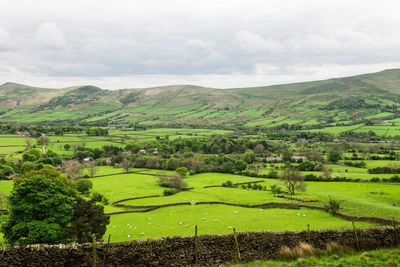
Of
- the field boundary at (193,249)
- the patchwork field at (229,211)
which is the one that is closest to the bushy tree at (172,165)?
the patchwork field at (229,211)

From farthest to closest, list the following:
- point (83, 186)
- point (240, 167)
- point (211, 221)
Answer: point (240, 167) < point (83, 186) < point (211, 221)

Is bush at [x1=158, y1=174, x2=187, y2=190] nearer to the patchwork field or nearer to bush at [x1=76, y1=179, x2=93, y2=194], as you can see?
the patchwork field

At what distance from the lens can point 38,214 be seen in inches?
1027

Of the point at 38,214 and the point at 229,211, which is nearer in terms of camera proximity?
the point at 38,214

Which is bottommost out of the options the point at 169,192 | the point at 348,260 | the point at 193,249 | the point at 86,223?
the point at 169,192

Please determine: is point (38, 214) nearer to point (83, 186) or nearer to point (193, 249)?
point (193, 249)

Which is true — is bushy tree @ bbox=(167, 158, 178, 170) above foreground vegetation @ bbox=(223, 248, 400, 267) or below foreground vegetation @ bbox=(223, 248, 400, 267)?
below

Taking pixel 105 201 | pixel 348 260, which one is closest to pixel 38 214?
pixel 348 260

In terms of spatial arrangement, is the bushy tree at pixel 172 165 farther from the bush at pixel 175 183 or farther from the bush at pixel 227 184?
the bush at pixel 227 184

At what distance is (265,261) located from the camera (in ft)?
57.3

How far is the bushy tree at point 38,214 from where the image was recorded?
81.2 feet

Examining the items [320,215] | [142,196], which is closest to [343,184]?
[320,215]

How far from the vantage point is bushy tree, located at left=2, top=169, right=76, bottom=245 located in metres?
24.8

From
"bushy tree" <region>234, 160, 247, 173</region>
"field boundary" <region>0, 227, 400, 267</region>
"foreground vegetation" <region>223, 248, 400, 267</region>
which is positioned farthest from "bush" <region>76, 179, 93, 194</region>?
"foreground vegetation" <region>223, 248, 400, 267</region>
